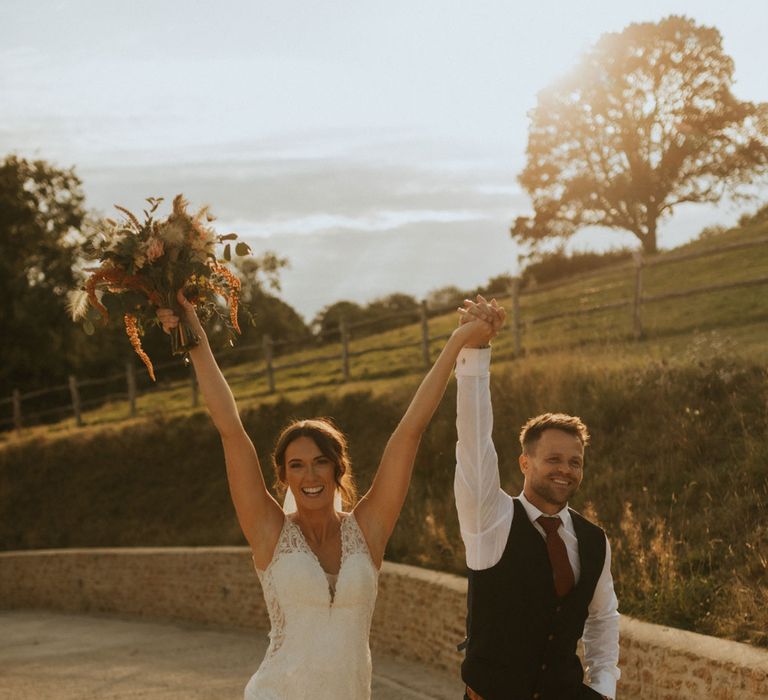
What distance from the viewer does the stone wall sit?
6.91 meters

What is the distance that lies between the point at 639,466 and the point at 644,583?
2.99 metres

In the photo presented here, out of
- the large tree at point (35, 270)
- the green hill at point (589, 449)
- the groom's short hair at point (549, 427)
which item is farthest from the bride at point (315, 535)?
the large tree at point (35, 270)

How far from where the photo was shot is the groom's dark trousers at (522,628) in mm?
3973

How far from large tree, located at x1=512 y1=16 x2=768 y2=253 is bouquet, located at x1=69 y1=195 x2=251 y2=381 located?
1426 inches

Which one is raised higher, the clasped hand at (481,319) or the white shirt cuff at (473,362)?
the clasped hand at (481,319)

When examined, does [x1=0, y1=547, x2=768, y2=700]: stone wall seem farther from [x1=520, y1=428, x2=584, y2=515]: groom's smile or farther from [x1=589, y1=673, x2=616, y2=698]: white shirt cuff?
[x1=520, y1=428, x2=584, y2=515]: groom's smile

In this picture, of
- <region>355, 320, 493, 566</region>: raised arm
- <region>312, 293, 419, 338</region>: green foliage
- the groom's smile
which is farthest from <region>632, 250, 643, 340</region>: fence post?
<region>312, 293, 419, 338</region>: green foliage

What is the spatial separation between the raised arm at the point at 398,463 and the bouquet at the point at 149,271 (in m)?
0.85

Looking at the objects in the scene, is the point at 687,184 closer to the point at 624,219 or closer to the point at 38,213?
the point at 624,219

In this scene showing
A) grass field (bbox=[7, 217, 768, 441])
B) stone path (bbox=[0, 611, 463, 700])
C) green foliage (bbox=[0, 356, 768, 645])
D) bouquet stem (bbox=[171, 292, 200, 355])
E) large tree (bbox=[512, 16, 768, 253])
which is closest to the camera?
bouquet stem (bbox=[171, 292, 200, 355])

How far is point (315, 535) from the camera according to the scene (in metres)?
4.20

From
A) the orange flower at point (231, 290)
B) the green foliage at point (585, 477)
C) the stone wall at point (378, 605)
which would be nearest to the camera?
the orange flower at point (231, 290)

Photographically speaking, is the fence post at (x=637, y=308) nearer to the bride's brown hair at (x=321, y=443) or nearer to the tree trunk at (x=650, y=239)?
the bride's brown hair at (x=321, y=443)

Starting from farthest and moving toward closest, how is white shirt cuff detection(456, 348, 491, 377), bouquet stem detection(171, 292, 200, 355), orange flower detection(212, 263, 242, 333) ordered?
orange flower detection(212, 263, 242, 333) → bouquet stem detection(171, 292, 200, 355) → white shirt cuff detection(456, 348, 491, 377)
